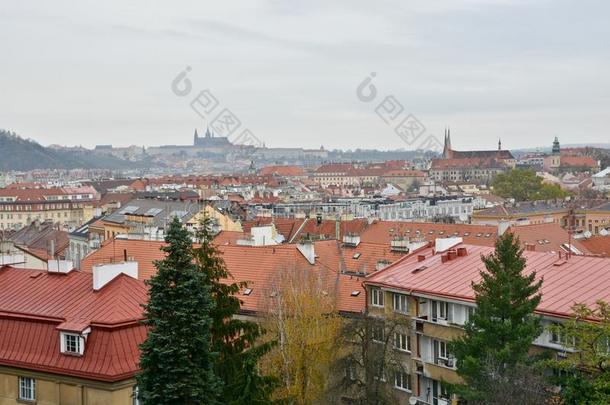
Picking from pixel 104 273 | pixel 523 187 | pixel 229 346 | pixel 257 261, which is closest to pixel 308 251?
pixel 257 261

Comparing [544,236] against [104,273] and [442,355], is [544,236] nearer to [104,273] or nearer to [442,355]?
[442,355]

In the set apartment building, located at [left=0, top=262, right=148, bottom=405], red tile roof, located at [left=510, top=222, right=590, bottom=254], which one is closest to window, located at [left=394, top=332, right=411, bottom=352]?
apartment building, located at [left=0, top=262, right=148, bottom=405]

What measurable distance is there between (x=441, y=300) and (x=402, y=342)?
3472mm

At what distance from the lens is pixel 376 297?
1665 inches

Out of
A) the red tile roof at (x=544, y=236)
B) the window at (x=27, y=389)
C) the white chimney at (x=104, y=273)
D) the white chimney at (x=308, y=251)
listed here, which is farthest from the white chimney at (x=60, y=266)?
the red tile roof at (x=544, y=236)

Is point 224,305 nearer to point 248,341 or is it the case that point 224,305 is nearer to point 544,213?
point 248,341

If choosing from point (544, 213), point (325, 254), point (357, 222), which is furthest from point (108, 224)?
point (544, 213)

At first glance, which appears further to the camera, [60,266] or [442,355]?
[442,355]

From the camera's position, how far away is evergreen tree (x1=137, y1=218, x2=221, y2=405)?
23.5m

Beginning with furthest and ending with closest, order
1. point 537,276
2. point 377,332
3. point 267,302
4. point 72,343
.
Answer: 1. point 537,276
2. point 267,302
3. point 377,332
4. point 72,343

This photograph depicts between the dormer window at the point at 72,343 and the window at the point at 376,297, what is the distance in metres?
16.5

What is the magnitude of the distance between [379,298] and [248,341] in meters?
15.9

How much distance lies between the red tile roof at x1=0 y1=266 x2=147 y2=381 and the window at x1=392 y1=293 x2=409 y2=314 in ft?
42.2

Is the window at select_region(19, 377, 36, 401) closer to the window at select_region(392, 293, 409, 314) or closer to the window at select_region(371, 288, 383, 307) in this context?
the window at select_region(392, 293, 409, 314)
